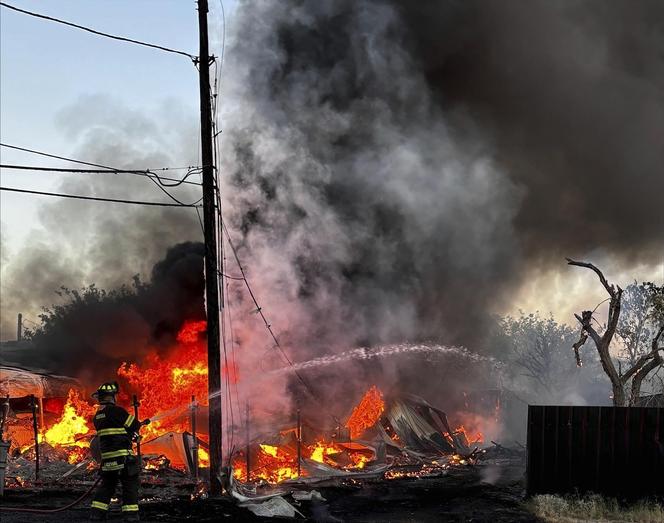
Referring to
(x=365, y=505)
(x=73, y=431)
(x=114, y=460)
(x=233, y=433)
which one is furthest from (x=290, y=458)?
(x=114, y=460)

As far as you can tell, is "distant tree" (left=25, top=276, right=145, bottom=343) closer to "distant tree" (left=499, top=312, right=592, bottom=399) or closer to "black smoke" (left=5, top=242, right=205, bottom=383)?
"black smoke" (left=5, top=242, right=205, bottom=383)

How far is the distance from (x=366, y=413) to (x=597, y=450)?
11111 mm

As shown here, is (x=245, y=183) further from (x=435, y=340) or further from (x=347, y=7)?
(x=435, y=340)

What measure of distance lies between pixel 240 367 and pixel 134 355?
215 inches

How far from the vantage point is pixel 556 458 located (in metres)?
11.9

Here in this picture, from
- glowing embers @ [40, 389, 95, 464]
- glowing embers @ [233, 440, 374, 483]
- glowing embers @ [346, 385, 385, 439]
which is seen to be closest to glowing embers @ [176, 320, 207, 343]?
glowing embers @ [40, 389, 95, 464]

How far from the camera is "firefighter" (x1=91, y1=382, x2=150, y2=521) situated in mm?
9531

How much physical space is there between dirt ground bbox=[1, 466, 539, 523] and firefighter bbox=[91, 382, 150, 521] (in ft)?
1.62

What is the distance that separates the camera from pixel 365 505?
12516 millimetres

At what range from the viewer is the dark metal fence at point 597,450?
11570mm

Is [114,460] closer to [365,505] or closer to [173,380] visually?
[365,505]

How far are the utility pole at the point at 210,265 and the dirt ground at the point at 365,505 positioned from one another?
1.04 m

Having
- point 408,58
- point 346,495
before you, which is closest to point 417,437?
point 346,495

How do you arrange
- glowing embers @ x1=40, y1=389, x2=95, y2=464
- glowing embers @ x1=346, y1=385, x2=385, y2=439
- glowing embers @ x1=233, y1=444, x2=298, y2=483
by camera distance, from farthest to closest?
glowing embers @ x1=346, y1=385, x2=385, y2=439 < glowing embers @ x1=40, y1=389, x2=95, y2=464 < glowing embers @ x1=233, y1=444, x2=298, y2=483
